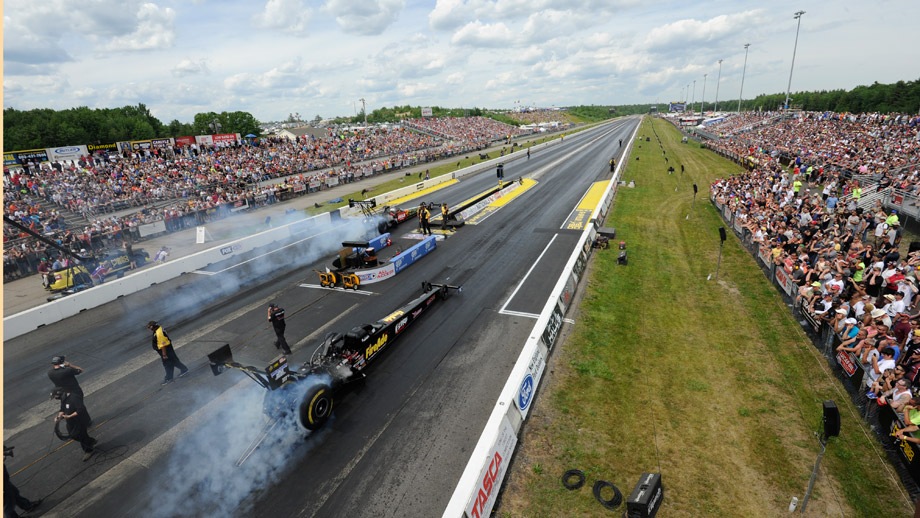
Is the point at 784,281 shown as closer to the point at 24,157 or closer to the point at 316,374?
the point at 316,374

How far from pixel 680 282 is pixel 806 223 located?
585 cm

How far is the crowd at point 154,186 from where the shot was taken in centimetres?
2650

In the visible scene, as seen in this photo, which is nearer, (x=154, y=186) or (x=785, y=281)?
(x=785, y=281)

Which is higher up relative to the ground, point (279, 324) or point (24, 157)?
point (24, 157)

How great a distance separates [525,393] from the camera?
35.4ft

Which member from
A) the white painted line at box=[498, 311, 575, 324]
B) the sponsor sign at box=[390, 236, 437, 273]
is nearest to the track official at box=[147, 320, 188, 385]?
the sponsor sign at box=[390, 236, 437, 273]

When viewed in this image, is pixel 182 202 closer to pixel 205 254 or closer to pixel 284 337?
pixel 205 254

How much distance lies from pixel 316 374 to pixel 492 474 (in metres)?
4.70

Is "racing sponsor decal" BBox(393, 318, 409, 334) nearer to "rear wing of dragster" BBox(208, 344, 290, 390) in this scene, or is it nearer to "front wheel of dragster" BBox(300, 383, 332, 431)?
"front wheel of dragster" BBox(300, 383, 332, 431)

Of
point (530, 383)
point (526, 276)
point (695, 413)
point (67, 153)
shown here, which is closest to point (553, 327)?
point (530, 383)

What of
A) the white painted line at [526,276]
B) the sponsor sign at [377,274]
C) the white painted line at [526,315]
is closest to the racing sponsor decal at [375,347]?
the white painted line at [526,315]

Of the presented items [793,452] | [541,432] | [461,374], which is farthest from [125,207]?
[793,452]

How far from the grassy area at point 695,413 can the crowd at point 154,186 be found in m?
25.9

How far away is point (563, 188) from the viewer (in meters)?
39.2
